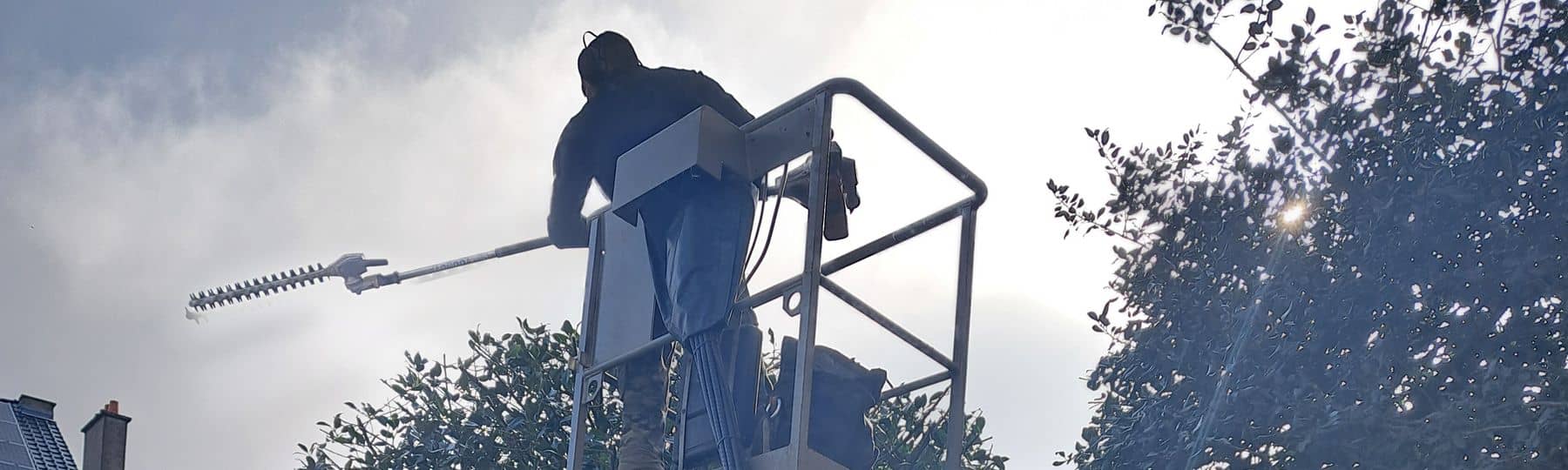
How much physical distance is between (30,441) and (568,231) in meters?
16.6

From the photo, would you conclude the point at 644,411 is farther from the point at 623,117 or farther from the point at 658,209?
the point at 623,117

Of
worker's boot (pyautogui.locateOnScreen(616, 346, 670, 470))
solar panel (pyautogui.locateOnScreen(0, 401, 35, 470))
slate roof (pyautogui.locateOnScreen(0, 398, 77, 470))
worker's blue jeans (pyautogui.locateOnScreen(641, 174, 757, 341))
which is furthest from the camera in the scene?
slate roof (pyautogui.locateOnScreen(0, 398, 77, 470))

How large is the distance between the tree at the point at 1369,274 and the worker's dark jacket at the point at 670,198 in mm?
5718

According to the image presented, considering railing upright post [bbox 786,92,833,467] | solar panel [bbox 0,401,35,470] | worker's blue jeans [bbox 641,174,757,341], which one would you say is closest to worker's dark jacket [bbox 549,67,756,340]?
worker's blue jeans [bbox 641,174,757,341]

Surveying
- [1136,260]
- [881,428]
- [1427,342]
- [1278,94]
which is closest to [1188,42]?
[1278,94]

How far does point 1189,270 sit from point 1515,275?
2.17 m

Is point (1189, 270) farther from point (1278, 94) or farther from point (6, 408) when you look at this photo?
→ point (6, 408)

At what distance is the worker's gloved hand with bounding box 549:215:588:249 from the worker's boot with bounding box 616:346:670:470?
0.65 metres

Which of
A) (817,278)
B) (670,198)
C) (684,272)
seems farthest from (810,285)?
(670,198)

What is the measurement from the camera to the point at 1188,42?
1160 centimetres

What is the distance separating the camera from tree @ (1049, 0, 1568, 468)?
33.7ft

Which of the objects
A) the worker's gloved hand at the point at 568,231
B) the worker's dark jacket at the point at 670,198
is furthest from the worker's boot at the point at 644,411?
the worker's gloved hand at the point at 568,231

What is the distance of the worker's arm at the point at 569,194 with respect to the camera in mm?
6484

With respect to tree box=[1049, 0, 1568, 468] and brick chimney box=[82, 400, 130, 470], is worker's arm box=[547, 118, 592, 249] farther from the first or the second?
brick chimney box=[82, 400, 130, 470]
